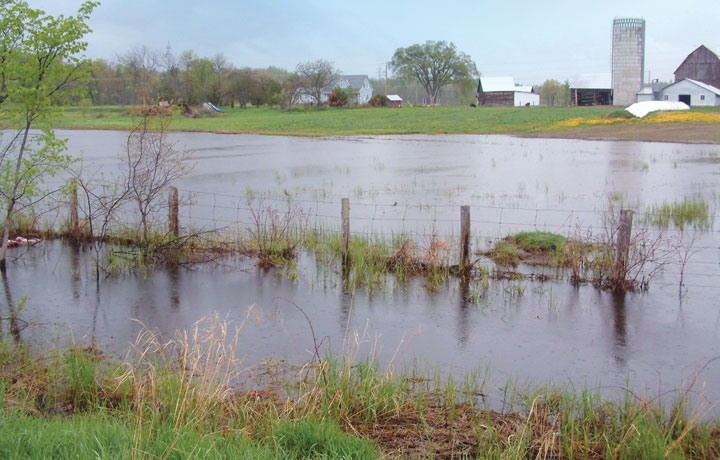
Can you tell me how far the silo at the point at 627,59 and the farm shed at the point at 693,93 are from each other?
1138 centimetres

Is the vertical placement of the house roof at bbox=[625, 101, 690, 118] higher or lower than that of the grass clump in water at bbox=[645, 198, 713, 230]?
higher

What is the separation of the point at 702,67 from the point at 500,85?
30.7 meters

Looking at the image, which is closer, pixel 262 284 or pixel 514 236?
pixel 262 284

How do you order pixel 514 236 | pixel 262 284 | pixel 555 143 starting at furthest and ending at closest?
pixel 555 143 < pixel 514 236 < pixel 262 284

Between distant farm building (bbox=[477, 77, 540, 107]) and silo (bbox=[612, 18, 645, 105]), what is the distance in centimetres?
1452

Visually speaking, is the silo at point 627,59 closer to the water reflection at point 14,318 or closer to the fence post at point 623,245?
the fence post at point 623,245

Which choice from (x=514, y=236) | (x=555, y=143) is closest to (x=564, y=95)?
(x=555, y=143)

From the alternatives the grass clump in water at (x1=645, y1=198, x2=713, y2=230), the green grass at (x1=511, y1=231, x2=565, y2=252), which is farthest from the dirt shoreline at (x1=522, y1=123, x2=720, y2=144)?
the green grass at (x1=511, y1=231, x2=565, y2=252)

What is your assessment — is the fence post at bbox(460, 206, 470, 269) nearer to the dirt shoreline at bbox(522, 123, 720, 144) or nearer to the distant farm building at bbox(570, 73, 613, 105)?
the dirt shoreline at bbox(522, 123, 720, 144)

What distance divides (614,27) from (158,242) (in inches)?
3871

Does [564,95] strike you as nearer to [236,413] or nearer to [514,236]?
[514,236]

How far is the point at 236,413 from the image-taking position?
5703 mm

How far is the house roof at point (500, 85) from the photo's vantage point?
10682cm

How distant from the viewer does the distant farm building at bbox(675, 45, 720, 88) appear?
84.4 metres
